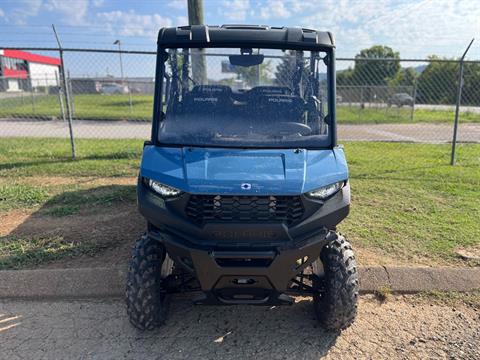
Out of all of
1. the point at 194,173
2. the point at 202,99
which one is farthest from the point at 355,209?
the point at 194,173

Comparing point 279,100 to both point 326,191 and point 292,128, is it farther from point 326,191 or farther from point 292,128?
point 326,191

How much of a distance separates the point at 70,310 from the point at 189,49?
2.37 meters

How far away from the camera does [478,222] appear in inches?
193

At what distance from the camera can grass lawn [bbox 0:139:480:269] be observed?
418 centimetres

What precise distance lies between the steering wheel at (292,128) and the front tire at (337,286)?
0.89 m

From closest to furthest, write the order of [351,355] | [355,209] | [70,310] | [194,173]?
[194,173], [351,355], [70,310], [355,209]

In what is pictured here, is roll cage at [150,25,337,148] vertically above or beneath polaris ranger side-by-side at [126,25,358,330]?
above

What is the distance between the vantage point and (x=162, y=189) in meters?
2.64

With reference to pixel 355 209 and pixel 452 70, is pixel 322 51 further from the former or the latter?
pixel 452 70

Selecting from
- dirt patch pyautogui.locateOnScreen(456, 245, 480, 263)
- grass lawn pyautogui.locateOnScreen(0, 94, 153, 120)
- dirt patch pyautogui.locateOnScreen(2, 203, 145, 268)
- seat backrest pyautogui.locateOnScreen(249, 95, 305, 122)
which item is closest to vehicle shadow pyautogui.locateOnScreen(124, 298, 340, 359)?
dirt patch pyautogui.locateOnScreen(2, 203, 145, 268)

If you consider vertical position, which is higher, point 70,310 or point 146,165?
point 146,165

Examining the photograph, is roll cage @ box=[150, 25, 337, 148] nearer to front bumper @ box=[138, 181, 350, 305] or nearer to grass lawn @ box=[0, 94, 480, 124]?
front bumper @ box=[138, 181, 350, 305]

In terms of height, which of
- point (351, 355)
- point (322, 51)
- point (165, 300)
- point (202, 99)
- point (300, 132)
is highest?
point (322, 51)

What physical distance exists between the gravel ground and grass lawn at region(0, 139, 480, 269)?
0.78 metres
